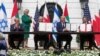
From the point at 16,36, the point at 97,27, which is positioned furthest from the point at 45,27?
the point at 97,27

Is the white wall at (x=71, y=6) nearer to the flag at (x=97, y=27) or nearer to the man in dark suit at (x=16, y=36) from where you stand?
the flag at (x=97, y=27)

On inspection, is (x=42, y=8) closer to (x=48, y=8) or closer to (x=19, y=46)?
(x=48, y=8)

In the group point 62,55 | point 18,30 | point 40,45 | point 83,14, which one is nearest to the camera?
point 62,55

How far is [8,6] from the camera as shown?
33844 millimetres

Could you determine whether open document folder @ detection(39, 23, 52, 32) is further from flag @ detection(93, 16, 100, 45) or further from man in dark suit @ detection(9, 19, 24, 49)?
flag @ detection(93, 16, 100, 45)

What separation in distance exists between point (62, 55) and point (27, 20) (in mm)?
4746

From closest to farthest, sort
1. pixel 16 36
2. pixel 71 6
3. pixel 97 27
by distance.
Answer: pixel 16 36
pixel 97 27
pixel 71 6

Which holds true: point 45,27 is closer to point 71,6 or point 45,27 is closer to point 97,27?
point 97,27

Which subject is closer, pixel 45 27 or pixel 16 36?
pixel 16 36

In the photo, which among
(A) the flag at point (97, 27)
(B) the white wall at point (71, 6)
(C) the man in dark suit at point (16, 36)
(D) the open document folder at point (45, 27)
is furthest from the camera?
(B) the white wall at point (71, 6)

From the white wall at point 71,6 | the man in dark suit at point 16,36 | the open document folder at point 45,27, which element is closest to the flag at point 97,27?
the open document folder at point 45,27

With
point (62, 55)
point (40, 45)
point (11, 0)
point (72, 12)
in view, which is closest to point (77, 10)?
point (72, 12)

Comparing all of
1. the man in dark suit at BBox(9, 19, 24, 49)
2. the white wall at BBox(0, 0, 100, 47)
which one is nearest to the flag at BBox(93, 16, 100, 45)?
the white wall at BBox(0, 0, 100, 47)

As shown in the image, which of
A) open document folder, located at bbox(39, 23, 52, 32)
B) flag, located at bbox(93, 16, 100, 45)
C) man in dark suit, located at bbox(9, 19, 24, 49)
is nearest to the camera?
man in dark suit, located at bbox(9, 19, 24, 49)
